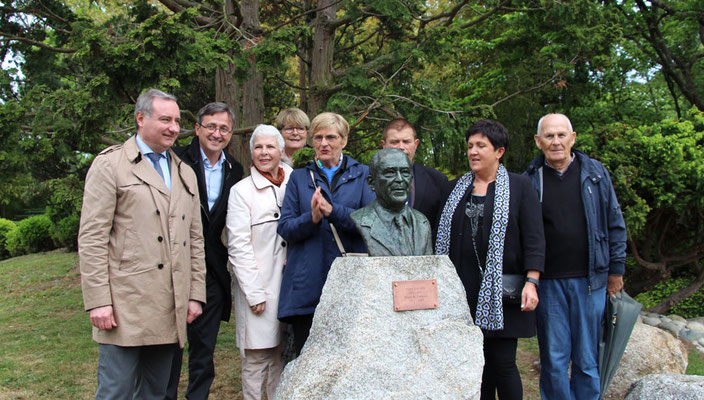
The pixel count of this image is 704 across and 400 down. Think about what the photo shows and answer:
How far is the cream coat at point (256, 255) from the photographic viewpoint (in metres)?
3.52

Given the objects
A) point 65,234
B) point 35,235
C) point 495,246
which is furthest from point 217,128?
point 35,235

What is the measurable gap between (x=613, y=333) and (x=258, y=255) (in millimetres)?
2633

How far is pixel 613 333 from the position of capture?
3.83m

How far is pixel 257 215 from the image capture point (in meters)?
3.61

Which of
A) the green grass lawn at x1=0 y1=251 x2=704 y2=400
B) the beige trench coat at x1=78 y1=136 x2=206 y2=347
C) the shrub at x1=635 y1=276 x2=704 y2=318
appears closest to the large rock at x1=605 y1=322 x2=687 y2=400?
the green grass lawn at x1=0 y1=251 x2=704 y2=400

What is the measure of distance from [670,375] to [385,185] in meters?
2.94

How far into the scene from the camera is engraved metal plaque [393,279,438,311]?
2.97 metres

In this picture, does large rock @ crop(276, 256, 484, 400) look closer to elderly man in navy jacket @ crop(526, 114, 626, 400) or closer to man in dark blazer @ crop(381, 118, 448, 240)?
man in dark blazer @ crop(381, 118, 448, 240)

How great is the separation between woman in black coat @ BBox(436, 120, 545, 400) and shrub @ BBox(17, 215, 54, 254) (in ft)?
57.9

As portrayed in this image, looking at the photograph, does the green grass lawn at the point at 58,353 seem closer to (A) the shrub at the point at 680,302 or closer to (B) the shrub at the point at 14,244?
(A) the shrub at the point at 680,302

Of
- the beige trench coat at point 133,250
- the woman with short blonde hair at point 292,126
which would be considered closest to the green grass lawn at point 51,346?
the beige trench coat at point 133,250

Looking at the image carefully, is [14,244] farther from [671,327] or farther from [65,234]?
[671,327]

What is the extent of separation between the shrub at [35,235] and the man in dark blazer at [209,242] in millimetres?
16354

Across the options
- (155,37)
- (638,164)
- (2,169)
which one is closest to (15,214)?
(2,169)
